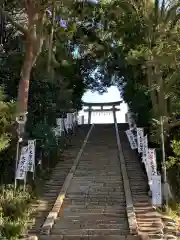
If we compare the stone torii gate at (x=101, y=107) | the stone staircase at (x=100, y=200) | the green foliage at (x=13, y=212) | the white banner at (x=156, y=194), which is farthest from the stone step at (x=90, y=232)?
the stone torii gate at (x=101, y=107)

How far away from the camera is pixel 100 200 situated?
40.3ft

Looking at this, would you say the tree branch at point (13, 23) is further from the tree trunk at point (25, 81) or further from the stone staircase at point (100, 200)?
the stone staircase at point (100, 200)

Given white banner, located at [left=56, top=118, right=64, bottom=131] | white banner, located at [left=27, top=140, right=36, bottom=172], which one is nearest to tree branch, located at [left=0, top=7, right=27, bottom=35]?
white banner, located at [left=27, top=140, right=36, bottom=172]

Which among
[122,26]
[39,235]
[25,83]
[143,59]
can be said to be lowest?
[39,235]

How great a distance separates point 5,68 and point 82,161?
15.9ft

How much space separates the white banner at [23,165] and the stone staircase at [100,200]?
1144 millimetres

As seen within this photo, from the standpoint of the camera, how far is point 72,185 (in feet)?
45.1

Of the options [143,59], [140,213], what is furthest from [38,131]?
[140,213]

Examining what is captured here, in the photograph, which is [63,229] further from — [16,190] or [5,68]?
[5,68]

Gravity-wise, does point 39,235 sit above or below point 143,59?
below

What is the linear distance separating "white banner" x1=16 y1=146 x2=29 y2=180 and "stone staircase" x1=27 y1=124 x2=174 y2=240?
1144 millimetres

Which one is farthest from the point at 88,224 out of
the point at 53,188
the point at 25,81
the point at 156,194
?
the point at 25,81

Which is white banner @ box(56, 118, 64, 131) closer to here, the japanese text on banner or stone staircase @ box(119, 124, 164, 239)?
stone staircase @ box(119, 124, 164, 239)

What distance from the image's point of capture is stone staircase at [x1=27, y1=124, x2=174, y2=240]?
9.71 m
